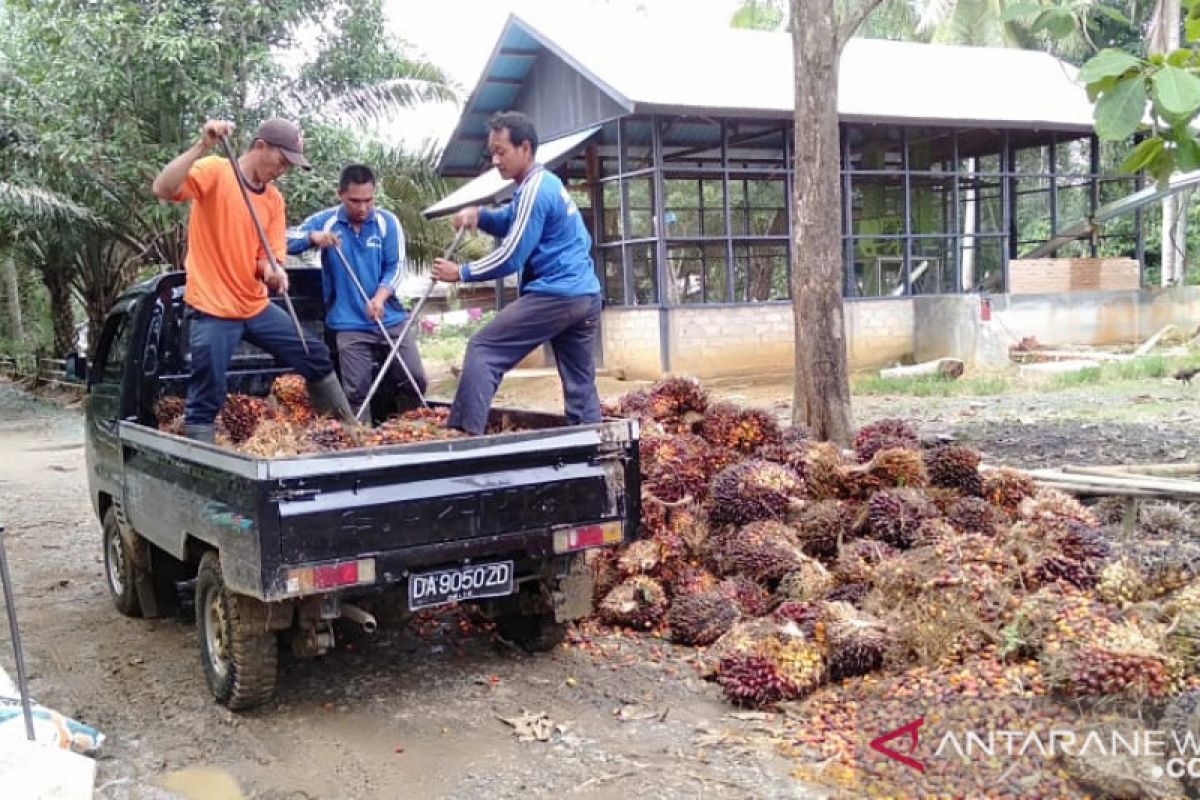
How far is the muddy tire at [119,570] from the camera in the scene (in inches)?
229

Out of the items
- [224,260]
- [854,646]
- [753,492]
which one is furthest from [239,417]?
[854,646]

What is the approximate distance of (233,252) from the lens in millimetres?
5258

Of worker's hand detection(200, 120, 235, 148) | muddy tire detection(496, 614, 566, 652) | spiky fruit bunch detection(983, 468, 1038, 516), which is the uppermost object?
worker's hand detection(200, 120, 235, 148)

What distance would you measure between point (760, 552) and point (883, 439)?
4.06 feet

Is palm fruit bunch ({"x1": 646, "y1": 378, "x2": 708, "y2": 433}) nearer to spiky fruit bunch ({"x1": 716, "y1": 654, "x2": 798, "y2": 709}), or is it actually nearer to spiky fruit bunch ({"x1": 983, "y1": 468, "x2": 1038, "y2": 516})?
spiky fruit bunch ({"x1": 983, "y1": 468, "x2": 1038, "y2": 516})

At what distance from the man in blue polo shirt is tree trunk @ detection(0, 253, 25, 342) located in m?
24.4

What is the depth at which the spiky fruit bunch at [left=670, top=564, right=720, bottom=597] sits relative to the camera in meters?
5.41

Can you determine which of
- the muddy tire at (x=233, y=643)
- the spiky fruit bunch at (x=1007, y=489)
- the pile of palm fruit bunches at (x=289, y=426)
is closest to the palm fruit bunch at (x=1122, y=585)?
the spiky fruit bunch at (x=1007, y=489)

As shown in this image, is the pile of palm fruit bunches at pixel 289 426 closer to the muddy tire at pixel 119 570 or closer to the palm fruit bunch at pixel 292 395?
the palm fruit bunch at pixel 292 395

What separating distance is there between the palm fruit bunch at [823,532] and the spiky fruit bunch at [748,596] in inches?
15.6

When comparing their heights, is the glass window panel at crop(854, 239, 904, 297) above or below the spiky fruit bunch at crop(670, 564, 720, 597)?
above

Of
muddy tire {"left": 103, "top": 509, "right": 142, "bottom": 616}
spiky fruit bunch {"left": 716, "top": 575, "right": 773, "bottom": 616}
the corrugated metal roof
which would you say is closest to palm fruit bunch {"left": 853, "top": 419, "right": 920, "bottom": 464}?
spiky fruit bunch {"left": 716, "top": 575, "right": 773, "bottom": 616}

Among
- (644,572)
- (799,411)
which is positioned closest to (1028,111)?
(799,411)

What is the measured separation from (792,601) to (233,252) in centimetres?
318
